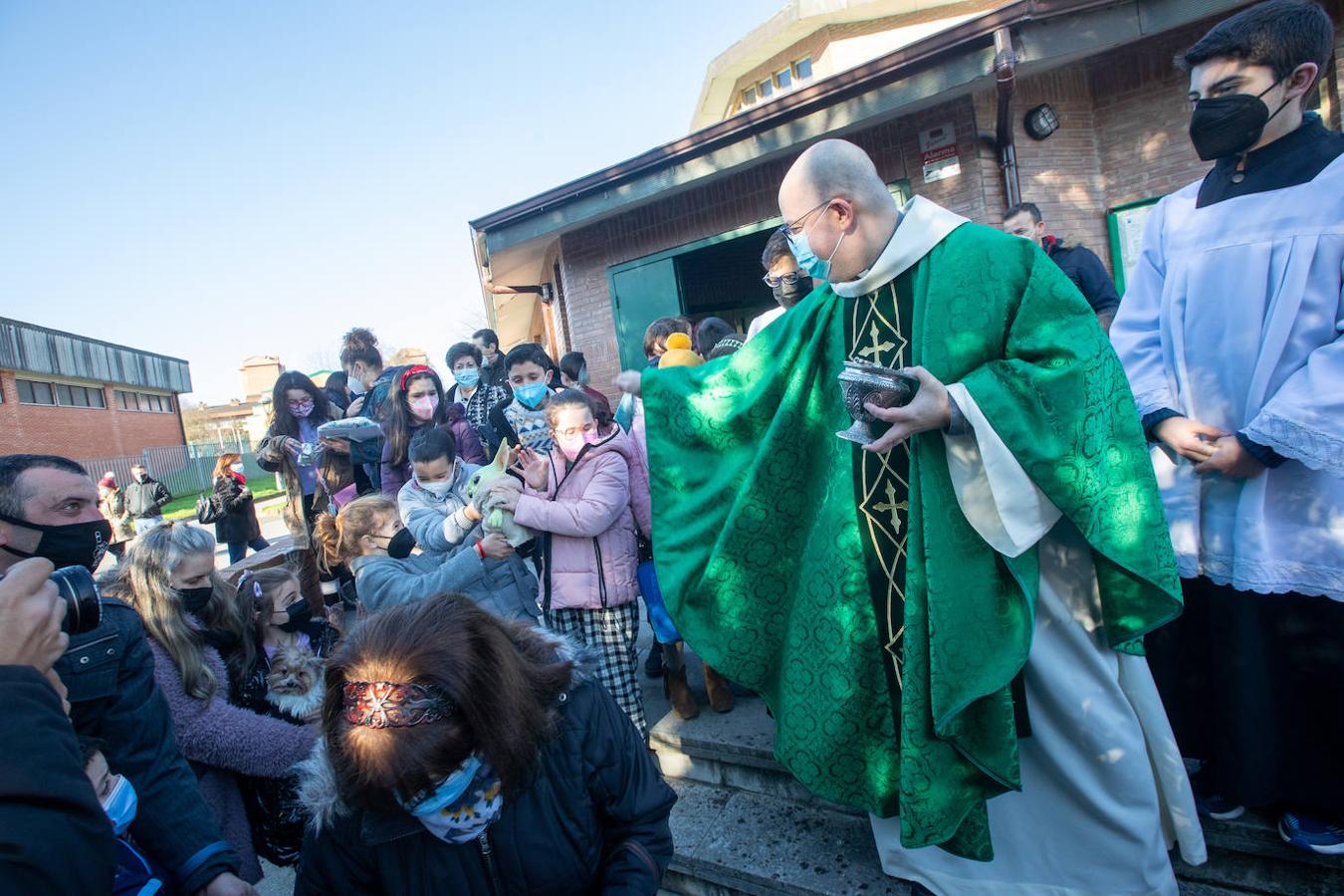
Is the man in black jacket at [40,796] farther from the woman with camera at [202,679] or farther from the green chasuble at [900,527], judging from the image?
the green chasuble at [900,527]

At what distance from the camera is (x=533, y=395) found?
4.41 meters

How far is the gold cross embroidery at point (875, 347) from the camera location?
2113mm

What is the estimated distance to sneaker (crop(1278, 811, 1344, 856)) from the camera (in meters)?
1.92

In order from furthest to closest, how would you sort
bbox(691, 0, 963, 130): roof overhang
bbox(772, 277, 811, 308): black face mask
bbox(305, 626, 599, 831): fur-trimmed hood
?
bbox(691, 0, 963, 130): roof overhang, bbox(772, 277, 811, 308): black face mask, bbox(305, 626, 599, 831): fur-trimmed hood

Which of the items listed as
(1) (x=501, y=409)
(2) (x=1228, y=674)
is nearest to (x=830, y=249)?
(2) (x=1228, y=674)

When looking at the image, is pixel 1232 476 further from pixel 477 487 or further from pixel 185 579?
pixel 185 579

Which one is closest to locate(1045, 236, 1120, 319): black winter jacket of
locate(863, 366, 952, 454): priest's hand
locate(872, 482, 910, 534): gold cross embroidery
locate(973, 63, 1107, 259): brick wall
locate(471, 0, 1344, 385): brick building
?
locate(471, 0, 1344, 385): brick building

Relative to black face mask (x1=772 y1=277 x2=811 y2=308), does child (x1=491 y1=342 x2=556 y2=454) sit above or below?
below

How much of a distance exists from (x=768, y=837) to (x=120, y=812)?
6.52ft

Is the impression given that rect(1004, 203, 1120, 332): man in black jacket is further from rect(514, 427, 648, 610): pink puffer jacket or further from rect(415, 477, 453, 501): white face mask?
rect(415, 477, 453, 501): white face mask

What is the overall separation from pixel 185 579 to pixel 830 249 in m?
2.48

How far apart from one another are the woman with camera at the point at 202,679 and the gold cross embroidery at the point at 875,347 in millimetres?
2291

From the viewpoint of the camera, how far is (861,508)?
83.2 inches

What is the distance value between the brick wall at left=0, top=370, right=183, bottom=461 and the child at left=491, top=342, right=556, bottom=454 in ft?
81.8
